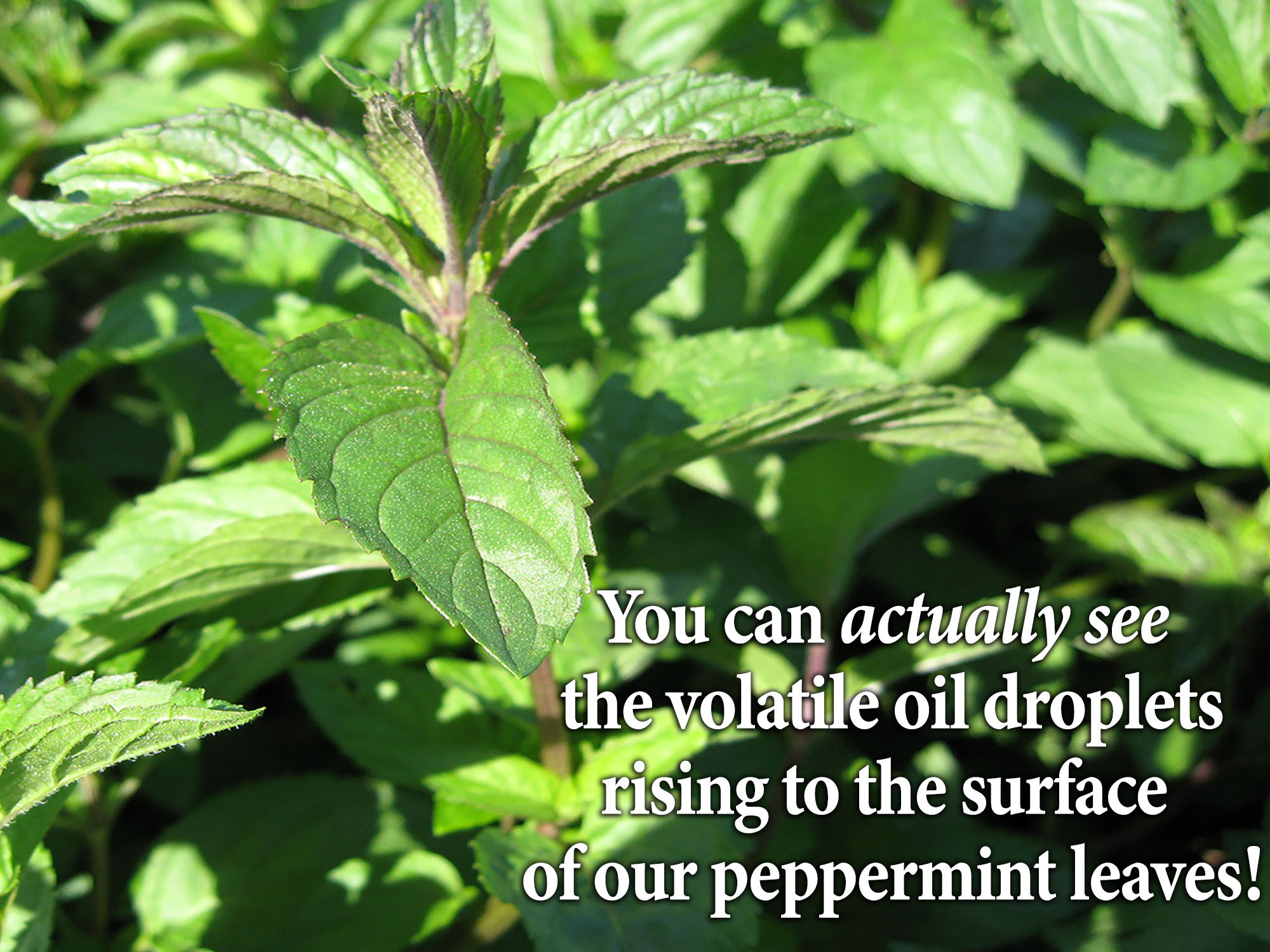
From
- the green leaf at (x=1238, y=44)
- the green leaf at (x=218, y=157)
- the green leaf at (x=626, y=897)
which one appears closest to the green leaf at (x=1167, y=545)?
the green leaf at (x=1238, y=44)

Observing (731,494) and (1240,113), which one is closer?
(731,494)

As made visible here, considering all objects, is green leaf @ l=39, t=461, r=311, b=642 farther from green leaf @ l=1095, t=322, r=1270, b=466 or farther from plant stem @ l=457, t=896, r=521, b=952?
green leaf @ l=1095, t=322, r=1270, b=466

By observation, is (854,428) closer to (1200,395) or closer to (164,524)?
(164,524)

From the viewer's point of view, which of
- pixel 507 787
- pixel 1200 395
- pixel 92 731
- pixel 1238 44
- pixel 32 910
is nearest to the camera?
pixel 92 731

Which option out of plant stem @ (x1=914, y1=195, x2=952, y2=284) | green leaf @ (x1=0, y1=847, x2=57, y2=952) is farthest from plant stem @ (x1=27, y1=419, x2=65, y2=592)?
plant stem @ (x1=914, y1=195, x2=952, y2=284)

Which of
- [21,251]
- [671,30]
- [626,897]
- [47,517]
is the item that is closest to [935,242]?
[671,30]

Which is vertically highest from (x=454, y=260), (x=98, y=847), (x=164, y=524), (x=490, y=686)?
(x=454, y=260)

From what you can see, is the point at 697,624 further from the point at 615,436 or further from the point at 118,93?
the point at 118,93

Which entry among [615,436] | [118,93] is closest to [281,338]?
[615,436]
